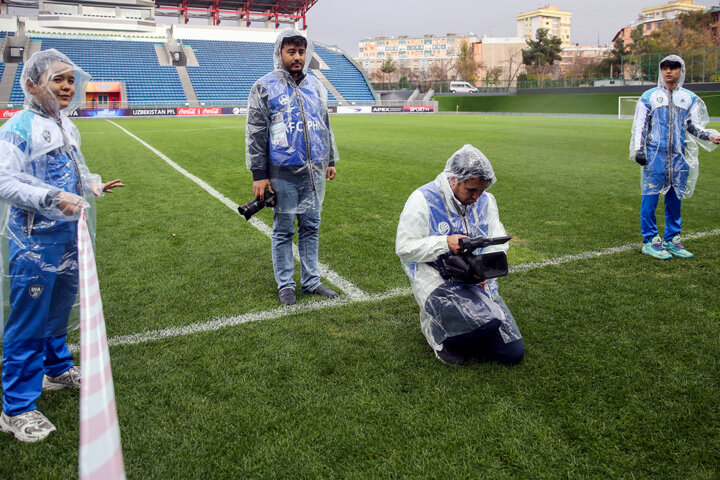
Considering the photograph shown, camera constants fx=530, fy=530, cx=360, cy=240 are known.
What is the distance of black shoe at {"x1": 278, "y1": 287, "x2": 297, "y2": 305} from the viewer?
12.6 feet

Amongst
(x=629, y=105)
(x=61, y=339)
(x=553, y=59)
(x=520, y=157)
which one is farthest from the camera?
(x=553, y=59)

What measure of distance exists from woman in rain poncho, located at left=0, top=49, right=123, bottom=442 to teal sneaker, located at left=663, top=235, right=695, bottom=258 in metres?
4.76

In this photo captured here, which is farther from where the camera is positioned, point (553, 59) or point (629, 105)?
point (553, 59)

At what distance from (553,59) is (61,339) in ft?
234

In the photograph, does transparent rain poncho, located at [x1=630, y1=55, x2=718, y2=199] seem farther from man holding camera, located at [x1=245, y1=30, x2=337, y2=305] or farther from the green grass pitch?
man holding camera, located at [x1=245, y1=30, x2=337, y2=305]

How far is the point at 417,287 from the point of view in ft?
10.1

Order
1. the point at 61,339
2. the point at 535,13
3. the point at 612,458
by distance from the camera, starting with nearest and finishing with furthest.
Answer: the point at 612,458, the point at 61,339, the point at 535,13

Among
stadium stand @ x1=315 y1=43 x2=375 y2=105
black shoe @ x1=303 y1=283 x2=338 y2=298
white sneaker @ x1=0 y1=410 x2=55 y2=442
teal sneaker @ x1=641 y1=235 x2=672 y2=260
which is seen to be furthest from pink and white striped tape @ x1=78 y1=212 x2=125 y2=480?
stadium stand @ x1=315 y1=43 x2=375 y2=105

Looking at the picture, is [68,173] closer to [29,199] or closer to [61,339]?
[29,199]

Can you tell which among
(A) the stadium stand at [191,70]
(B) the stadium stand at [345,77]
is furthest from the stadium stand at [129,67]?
(B) the stadium stand at [345,77]

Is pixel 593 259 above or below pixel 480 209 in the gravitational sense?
below

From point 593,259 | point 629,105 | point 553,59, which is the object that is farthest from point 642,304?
point 553,59

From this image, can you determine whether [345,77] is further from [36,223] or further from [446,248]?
[36,223]

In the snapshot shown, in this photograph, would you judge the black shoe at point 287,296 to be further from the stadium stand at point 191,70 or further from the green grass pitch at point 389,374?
the stadium stand at point 191,70
